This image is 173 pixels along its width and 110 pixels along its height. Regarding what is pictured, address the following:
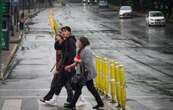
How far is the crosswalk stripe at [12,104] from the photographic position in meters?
15.3

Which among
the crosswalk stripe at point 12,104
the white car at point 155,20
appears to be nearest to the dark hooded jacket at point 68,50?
the crosswalk stripe at point 12,104

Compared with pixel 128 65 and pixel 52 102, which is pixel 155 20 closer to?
pixel 128 65

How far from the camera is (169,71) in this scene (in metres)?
26.1

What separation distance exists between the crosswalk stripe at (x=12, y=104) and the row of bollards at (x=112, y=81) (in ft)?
8.11

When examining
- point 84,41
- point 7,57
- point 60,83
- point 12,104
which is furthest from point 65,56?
point 7,57

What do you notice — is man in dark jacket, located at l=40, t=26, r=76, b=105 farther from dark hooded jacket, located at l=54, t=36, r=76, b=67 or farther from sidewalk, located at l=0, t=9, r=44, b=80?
sidewalk, located at l=0, t=9, r=44, b=80

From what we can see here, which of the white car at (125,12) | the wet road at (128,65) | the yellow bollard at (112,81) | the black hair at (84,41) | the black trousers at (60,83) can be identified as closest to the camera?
the black hair at (84,41)

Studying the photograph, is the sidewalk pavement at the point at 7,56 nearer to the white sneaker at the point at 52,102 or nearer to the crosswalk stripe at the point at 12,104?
the crosswalk stripe at the point at 12,104

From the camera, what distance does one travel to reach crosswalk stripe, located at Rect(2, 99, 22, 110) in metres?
15.3

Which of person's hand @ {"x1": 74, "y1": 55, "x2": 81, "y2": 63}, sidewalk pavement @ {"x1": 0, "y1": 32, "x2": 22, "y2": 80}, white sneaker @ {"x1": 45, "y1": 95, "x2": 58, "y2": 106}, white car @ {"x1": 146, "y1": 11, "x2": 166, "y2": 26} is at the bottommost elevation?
white car @ {"x1": 146, "y1": 11, "x2": 166, "y2": 26}

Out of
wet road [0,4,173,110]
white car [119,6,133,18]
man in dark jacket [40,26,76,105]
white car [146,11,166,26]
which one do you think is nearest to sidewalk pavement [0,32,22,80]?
wet road [0,4,173,110]

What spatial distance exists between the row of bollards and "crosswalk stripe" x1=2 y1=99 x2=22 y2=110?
8.11ft

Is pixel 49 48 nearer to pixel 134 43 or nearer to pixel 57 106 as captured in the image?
pixel 134 43

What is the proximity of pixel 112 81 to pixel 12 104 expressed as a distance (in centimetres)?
264
